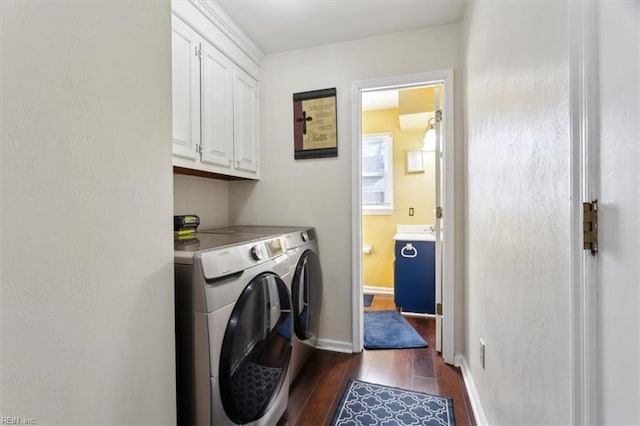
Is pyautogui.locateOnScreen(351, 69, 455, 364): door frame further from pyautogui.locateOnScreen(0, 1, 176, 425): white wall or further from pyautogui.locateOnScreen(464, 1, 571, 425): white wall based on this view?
pyautogui.locateOnScreen(0, 1, 176, 425): white wall

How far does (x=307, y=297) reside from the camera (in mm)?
1945

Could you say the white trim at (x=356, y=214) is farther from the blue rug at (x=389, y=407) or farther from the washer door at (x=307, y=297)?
the blue rug at (x=389, y=407)

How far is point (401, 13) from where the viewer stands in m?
1.91

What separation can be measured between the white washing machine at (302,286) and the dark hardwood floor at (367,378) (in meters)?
0.13

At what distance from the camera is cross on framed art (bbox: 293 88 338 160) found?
2.24 meters

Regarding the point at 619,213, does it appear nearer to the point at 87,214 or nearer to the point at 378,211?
the point at 87,214

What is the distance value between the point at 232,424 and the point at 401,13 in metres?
2.48

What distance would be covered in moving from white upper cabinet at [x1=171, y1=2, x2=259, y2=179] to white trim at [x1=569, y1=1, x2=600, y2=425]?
5.41 feet

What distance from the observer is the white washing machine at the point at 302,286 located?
1.75 m

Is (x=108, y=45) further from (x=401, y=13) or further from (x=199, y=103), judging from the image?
(x=401, y=13)

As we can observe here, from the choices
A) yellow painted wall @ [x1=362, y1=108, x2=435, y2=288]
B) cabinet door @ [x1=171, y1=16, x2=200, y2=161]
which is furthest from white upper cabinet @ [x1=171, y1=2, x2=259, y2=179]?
yellow painted wall @ [x1=362, y1=108, x2=435, y2=288]

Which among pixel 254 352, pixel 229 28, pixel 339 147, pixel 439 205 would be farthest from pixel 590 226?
pixel 229 28

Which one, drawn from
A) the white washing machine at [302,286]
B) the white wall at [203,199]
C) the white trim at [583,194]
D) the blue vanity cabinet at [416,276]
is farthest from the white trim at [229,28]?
the blue vanity cabinet at [416,276]

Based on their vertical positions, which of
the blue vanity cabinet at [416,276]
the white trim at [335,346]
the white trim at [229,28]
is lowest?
the white trim at [335,346]
